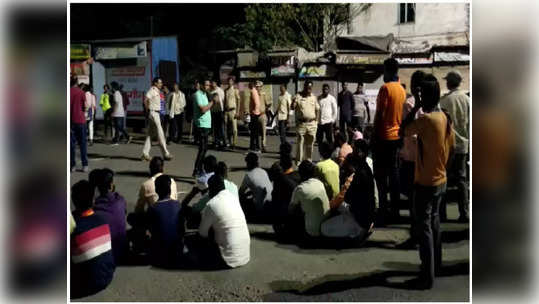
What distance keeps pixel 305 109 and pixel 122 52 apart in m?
9.50

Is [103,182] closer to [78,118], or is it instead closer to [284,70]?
[78,118]

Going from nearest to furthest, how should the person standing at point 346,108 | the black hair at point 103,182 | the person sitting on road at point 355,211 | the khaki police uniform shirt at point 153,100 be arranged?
1. the black hair at point 103,182
2. the person sitting on road at point 355,211
3. the khaki police uniform shirt at point 153,100
4. the person standing at point 346,108

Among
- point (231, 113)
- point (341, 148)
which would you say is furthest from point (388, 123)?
point (231, 113)

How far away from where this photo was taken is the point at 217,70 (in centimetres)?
2227

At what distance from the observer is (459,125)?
6.80 m

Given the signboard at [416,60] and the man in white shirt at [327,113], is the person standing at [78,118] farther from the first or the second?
the signboard at [416,60]

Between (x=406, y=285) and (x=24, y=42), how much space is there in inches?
146

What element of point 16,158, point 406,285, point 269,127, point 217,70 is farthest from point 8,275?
point 217,70

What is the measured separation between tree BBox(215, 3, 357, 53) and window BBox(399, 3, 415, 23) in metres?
1.75

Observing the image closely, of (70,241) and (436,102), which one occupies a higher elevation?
(436,102)

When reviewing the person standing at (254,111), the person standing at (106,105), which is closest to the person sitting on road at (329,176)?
the person standing at (254,111)

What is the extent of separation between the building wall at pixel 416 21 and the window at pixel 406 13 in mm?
154

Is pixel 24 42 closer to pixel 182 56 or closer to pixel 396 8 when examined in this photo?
pixel 396 8

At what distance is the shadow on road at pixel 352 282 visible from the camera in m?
5.34
